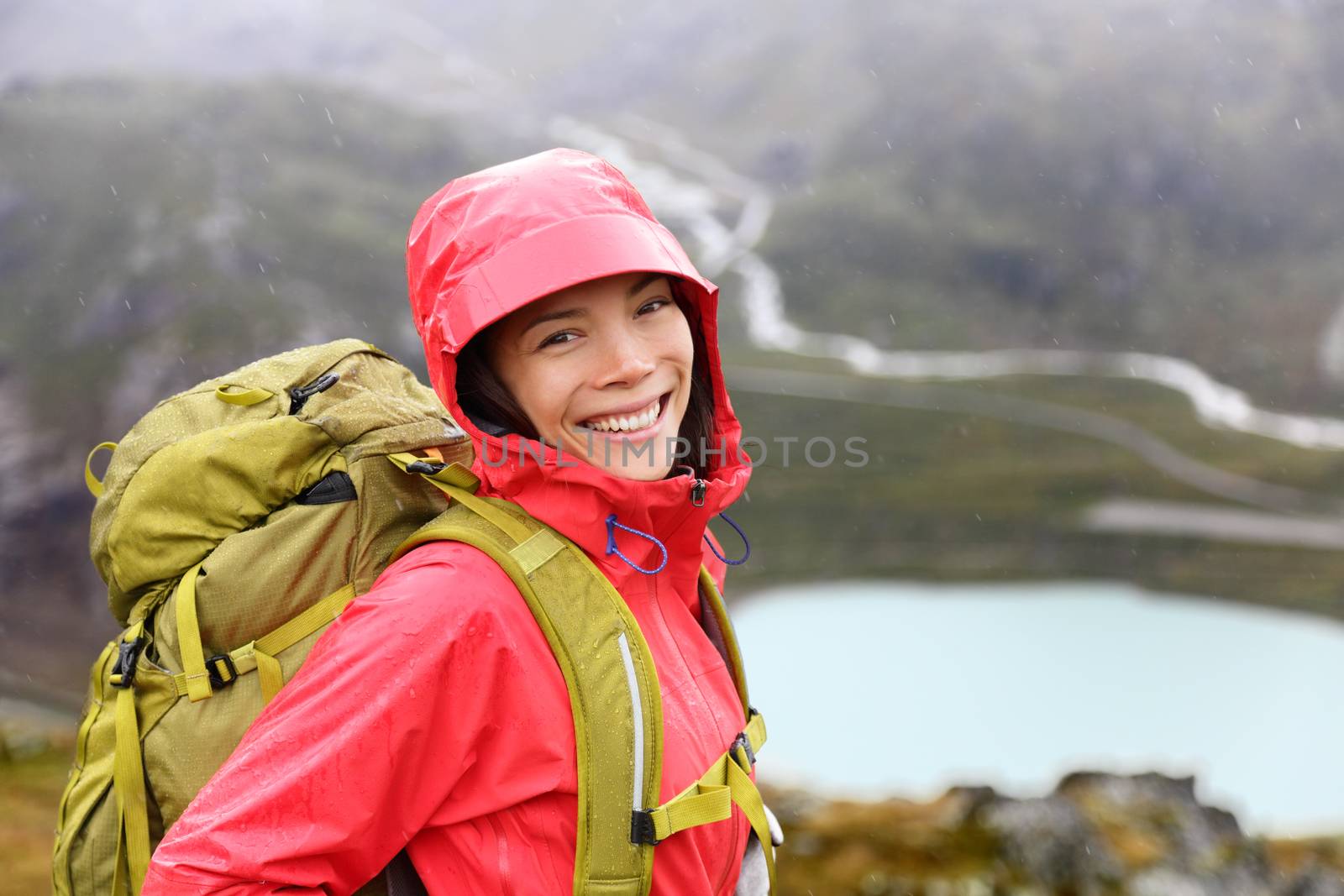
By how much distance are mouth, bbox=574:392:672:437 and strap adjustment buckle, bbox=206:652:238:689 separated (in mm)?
1161

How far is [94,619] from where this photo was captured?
140 feet

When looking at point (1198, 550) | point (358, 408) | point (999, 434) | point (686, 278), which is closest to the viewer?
point (686, 278)

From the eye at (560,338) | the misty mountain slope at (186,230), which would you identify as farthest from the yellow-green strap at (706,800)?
the misty mountain slope at (186,230)

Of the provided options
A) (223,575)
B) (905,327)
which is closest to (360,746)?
(223,575)

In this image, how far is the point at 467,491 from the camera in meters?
2.60

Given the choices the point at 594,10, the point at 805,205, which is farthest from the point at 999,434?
the point at 594,10

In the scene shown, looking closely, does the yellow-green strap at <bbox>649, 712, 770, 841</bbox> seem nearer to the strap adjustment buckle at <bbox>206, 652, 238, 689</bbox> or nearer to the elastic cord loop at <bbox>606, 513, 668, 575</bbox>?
the elastic cord loop at <bbox>606, 513, 668, 575</bbox>

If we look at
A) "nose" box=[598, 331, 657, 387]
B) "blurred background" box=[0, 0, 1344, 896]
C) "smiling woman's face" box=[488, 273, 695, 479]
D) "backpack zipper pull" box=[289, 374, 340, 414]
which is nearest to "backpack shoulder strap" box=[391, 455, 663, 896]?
"smiling woman's face" box=[488, 273, 695, 479]

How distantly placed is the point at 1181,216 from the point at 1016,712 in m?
87.2

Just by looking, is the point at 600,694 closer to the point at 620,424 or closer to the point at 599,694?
the point at 599,694

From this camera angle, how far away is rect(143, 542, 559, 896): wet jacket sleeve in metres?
2.01

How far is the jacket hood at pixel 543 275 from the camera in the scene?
95.2 inches

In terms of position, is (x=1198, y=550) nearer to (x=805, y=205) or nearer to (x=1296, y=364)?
(x=1296, y=364)

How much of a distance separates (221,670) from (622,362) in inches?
54.6
